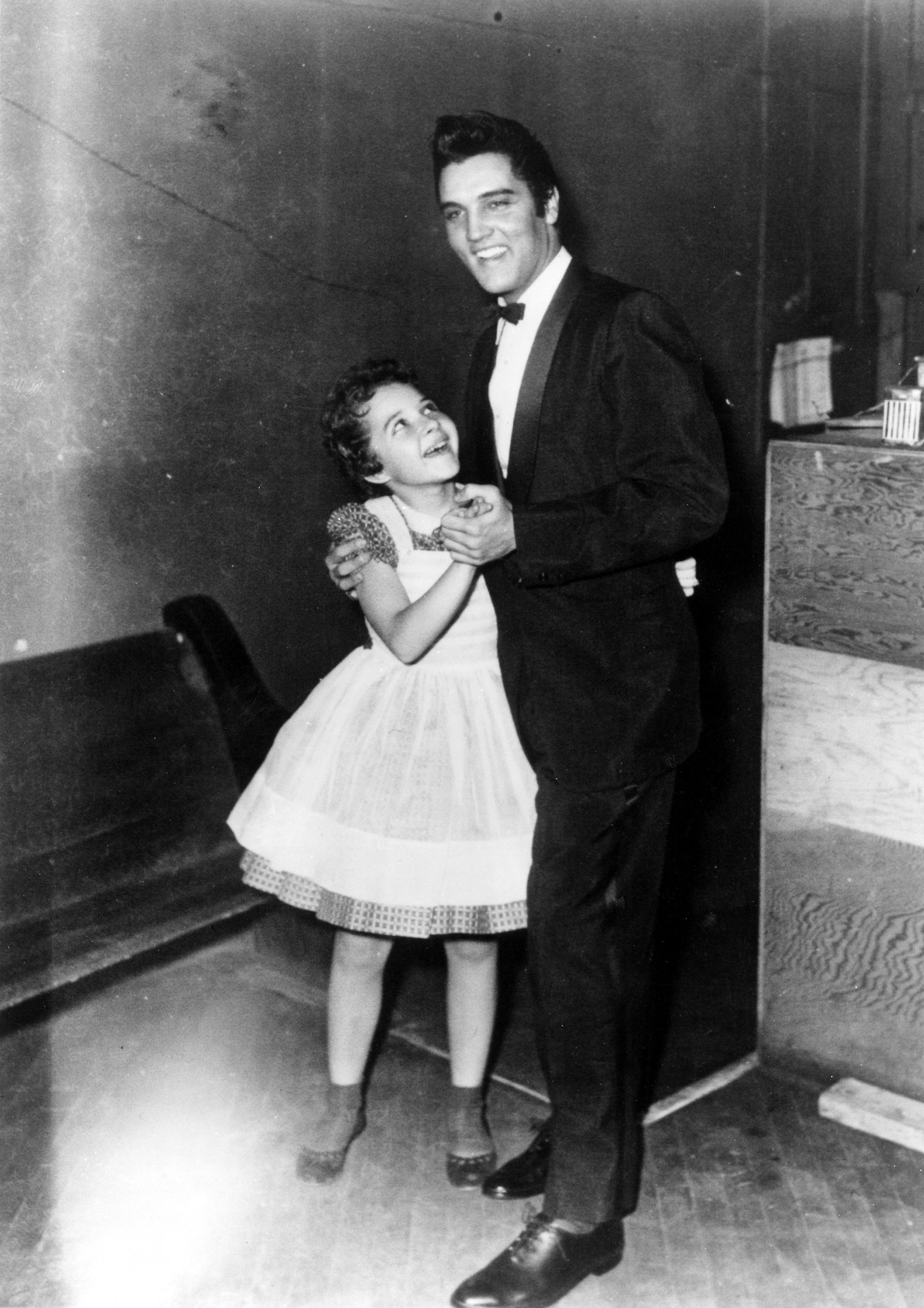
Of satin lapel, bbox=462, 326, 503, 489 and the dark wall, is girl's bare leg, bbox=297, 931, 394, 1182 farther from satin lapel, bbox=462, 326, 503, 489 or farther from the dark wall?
the dark wall

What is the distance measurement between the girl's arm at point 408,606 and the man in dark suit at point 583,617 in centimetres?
7

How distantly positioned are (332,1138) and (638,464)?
1490mm

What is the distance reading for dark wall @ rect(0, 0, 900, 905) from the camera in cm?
375

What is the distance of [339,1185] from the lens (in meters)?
2.85

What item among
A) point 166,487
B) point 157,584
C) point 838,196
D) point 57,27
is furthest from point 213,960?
point 838,196

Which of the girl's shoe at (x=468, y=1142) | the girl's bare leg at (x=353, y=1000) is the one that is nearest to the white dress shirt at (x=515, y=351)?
the girl's bare leg at (x=353, y=1000)

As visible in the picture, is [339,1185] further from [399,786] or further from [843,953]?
[843,953]

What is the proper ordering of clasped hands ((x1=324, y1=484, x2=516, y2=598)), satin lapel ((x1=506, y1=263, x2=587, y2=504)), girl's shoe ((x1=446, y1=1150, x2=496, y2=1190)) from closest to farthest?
clasped hands ((x1=324, y1=484, x2=516, y2=598)), satin lapel ((x1=506, y1=263, x2=587, y2=504)), girl's shoe ((x1=446, y1=1150, x2=496, y2=1190))

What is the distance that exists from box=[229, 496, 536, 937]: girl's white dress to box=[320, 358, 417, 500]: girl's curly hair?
10 cm

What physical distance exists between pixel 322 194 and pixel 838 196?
3156 millimetres

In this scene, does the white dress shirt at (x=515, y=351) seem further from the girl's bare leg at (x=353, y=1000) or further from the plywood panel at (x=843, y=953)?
the plywood panel at (x=843, y=953)

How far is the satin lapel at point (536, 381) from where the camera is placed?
2.41m

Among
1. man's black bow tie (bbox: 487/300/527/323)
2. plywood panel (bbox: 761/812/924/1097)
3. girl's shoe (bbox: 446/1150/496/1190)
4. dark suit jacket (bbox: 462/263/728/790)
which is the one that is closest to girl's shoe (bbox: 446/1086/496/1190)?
girl's shoe (bbox: 446/1150/496/1190)

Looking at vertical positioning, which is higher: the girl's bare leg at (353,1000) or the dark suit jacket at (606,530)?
the dark suit jacket at (606,530)
